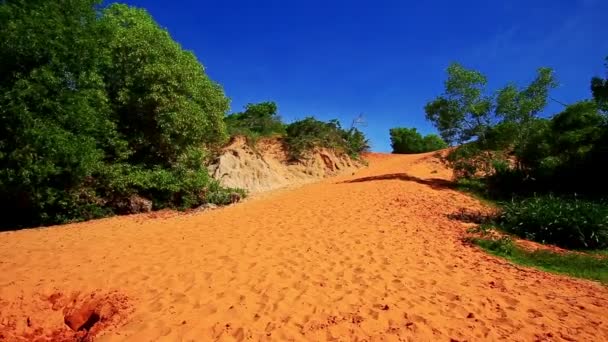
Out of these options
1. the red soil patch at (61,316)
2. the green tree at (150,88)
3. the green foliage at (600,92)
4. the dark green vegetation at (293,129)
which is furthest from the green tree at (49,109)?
the green foliage at (600,92)

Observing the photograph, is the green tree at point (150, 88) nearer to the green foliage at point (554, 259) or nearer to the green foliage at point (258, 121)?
the green foliage at point (258, 121)

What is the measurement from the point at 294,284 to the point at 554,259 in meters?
4.98

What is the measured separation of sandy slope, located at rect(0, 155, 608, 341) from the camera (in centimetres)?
454

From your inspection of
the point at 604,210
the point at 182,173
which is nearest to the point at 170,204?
the point at 182,173

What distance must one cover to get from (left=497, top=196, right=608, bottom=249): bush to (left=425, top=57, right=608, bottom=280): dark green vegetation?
2 centimetres

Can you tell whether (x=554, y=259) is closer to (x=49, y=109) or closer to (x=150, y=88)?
(x=150, y=88)

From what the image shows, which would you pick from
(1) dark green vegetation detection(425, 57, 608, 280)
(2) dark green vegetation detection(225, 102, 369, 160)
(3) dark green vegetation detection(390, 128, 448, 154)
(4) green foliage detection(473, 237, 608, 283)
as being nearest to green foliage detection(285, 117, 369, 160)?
(2) dark green vegetation detection(225, 102, 369, 160)

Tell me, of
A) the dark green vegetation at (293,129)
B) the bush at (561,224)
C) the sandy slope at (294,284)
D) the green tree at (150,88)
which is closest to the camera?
the sandy slope at (294,284)

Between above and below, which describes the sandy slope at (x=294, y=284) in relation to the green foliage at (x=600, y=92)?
below

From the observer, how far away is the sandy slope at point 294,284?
454 cm

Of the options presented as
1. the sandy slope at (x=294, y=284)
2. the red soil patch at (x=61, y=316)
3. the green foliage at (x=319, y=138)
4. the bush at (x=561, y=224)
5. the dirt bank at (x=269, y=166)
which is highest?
the green foliage at (x=319, y=138)

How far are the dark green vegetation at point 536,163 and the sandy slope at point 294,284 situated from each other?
1583mm

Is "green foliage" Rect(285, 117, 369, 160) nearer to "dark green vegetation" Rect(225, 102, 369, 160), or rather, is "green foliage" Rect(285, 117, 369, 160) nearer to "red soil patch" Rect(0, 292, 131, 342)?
"dark green vegetation" Rect(225, 102, 369, 160)

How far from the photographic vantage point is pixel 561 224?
8562mm
